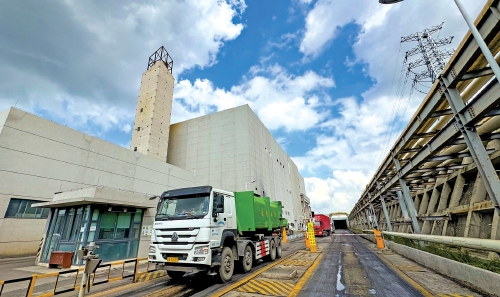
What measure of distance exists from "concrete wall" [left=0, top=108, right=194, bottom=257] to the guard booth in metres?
0.86

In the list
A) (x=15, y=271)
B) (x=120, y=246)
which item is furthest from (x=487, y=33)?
(x=15, y=271)

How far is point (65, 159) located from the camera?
1906 centimetres

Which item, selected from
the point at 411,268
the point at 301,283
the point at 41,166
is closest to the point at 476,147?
the point at 411,268

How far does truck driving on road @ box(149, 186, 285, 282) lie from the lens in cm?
678

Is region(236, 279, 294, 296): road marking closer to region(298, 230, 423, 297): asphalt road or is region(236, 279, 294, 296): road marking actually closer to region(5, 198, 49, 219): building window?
region(298, 230, 423, 297): asphalt road

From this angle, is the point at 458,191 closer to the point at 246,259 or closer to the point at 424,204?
the point at 424,204

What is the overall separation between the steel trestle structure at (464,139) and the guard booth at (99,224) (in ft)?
51.8

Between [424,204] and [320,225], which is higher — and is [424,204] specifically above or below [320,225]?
above

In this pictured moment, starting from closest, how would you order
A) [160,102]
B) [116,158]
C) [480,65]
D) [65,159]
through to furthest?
[480,65]
[65,159]
[116,158]
[160,102]

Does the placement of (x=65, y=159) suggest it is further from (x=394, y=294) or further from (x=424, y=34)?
(x=424, y=34)

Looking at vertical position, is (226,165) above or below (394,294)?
above

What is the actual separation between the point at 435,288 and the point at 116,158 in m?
27.4

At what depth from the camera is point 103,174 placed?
72.8ft

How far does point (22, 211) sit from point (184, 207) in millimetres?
17265
